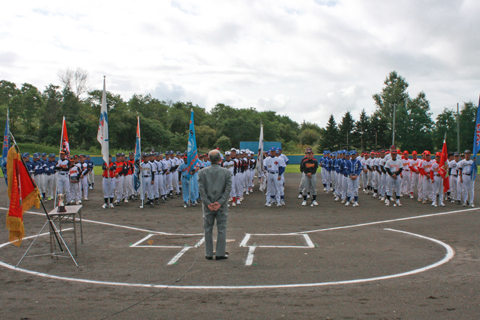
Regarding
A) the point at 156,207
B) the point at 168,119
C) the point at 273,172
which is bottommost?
the point at 156,207

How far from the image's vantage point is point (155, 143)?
6347 centimetres

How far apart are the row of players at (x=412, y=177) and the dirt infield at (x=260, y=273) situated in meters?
3.89

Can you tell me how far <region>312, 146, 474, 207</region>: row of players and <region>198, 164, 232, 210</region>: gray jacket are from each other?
904cm

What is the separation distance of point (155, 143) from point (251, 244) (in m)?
56.7

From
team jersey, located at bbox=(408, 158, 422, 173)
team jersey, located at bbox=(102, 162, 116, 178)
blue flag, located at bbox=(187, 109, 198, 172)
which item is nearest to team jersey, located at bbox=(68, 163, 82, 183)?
team jersey, located at bbox=(102, 162, 116, 178)

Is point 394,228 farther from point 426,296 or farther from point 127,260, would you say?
point 127,260

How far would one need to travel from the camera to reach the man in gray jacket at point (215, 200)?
295 inches

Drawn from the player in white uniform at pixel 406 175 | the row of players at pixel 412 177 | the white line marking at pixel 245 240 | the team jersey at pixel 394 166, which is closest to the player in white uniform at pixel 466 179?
the row of players at pixel 412 177

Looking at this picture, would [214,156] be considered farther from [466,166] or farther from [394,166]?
[466,166]

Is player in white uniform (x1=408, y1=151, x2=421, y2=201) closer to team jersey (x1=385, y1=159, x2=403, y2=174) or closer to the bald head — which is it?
team jersey (x1=385, y1=159, x2=403, y2=174)

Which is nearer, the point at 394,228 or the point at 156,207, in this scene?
the point at 394,228

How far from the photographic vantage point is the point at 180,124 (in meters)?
79.8

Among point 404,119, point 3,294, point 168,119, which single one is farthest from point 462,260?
point 168,119

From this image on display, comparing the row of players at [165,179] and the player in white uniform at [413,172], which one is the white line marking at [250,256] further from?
the player in white uniform at [413,172]
